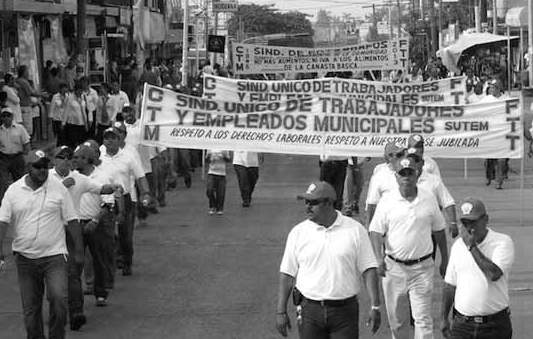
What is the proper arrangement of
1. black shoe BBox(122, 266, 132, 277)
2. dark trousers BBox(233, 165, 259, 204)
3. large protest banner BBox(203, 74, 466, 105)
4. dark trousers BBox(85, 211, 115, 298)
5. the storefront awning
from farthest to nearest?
the storefront awning, large protest banner BBox(203, 74, 466, 105), dark trousers BBox(233, 165, 259, 204), black shoe BBox(122, 266, 132, 277), dark trousers BBox(85, 211, 115, 298)

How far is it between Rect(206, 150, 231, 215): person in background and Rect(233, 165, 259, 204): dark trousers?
0.70 meters

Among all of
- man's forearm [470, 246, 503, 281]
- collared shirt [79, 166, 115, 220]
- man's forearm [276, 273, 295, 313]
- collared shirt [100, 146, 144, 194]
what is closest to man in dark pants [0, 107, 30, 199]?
collared shirt [100, 146, 144, 194]

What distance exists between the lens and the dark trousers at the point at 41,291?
1060cm

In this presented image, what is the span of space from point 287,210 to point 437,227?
32.9 feet

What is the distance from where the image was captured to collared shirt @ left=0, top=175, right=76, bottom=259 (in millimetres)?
10664

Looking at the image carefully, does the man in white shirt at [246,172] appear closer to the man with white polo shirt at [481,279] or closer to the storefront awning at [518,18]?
the man with white polo shirt at [481,279]

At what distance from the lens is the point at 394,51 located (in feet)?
119

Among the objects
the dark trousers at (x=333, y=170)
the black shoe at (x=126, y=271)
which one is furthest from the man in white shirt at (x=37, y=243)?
the dark trousers at (x=333, y=170)

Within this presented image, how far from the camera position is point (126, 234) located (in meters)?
14.6

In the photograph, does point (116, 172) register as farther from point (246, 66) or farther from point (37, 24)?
point (246, 66)

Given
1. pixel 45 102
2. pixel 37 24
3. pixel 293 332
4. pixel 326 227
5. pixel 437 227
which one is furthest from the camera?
pixel 37 24

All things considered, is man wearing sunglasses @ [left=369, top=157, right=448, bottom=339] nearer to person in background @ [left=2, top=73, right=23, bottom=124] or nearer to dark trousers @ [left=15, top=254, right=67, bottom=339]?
dark trousers @ [left=15, top=254, right=67, bottom=339]

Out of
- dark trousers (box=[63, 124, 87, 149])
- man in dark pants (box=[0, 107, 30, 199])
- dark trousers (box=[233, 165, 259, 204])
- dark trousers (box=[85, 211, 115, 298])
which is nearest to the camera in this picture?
dark trousers (box=[85, 211, 115, 298])

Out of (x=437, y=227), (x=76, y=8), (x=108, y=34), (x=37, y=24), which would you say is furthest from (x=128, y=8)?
(x=437, y=227)
